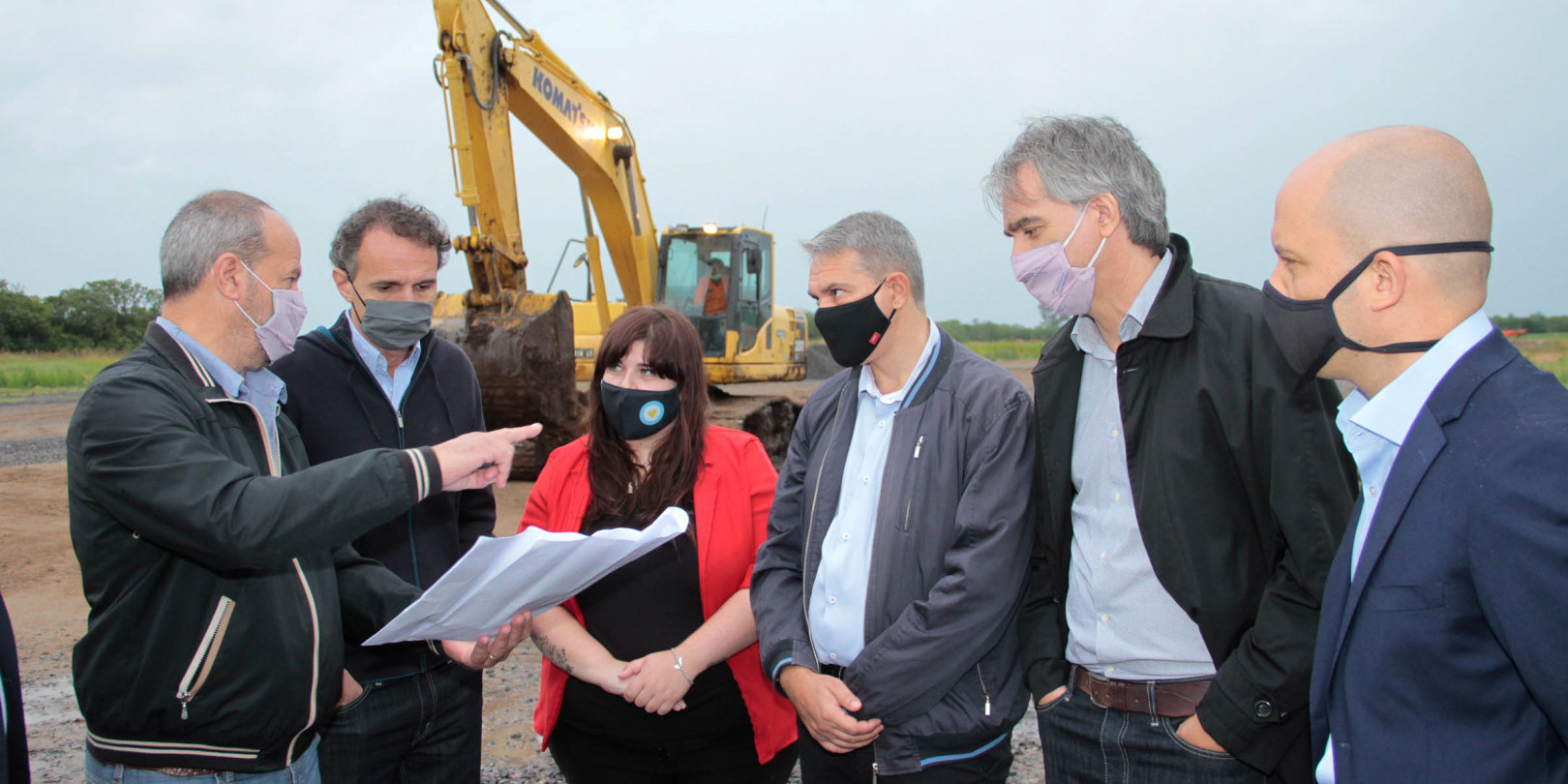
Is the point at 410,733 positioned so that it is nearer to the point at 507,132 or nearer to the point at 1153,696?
the point at 1153,696

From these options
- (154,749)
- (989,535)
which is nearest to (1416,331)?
(989,535)

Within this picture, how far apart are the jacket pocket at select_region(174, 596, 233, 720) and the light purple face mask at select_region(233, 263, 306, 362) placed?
0.62 meters

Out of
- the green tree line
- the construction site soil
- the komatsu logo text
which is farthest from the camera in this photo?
the green tree line

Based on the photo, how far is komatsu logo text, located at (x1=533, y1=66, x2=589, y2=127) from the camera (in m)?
8.72

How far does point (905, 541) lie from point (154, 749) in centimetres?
165

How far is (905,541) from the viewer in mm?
2252

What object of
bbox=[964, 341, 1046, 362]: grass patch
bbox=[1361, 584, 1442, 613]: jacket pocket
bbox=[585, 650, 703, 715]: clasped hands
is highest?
bbox=[1361, 584, 1442, 613]: jacket pocket

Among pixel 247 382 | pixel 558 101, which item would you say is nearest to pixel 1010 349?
pixel 558 101

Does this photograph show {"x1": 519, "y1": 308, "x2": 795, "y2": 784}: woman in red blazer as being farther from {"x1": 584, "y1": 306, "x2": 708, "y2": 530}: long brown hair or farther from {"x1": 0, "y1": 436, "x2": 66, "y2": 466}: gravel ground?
{"x1": 0, "y1": 436, "x2": 66, "y2": 466}: gravel ground

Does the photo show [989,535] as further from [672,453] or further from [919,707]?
[672,453]

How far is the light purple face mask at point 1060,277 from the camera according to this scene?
2174mm

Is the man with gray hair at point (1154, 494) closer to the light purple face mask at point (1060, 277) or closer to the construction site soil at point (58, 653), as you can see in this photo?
the light purple face mask at point (1060, 277)

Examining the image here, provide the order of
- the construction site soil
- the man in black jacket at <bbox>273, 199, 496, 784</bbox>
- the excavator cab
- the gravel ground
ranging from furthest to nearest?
1. the gravel ground
2. the excavator cab
3. the construction site soil
4. the man in black jacket at <bbox>273, 199, 496, 784</bbox>

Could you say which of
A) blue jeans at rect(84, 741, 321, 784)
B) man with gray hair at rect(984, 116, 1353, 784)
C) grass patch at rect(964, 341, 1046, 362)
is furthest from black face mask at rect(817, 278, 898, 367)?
grass patch at rect(964, 341, 1046, 362)
